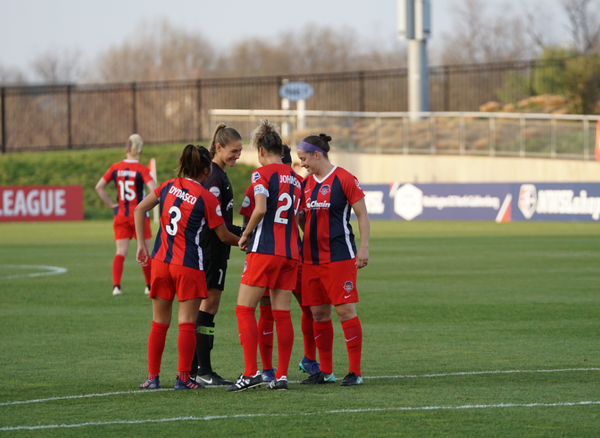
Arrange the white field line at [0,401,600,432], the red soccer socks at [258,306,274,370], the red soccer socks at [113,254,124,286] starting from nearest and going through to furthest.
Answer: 1. the white field line at [0,401,600,432]
2. the red soccer socks at [258,306,274,370]
3. the red soccer socks at [113,254,124,286]

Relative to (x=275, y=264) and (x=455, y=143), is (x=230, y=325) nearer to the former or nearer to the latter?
(x=275, y=264)

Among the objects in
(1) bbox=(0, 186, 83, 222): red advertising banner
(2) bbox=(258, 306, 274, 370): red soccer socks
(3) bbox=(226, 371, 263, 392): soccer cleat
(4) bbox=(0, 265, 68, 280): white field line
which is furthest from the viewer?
(1) bbox=(0, 186, 83, 222): red advertising banner

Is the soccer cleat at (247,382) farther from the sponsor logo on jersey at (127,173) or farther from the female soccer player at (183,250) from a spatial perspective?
the sponsor logo on jersey at (127,173)

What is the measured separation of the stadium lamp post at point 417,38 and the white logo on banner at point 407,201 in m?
7.30

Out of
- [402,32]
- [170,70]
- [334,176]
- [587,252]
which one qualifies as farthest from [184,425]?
[170,70]

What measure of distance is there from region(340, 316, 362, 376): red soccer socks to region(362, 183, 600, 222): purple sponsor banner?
2348 cm

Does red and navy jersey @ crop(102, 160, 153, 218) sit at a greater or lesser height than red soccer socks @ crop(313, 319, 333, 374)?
greater

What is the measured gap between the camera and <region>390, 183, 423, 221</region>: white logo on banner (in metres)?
33.0

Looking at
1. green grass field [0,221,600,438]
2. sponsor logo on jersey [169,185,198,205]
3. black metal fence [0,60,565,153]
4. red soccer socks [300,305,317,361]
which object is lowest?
green grass field [0,221,600,438]

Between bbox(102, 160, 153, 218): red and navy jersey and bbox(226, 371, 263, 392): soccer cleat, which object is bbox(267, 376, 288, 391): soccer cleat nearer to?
bbox(226, 371, 263, 392): soccer cleat

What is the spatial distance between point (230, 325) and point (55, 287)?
14.9 ft

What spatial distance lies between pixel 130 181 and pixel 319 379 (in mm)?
6330

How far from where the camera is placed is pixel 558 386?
6438mm

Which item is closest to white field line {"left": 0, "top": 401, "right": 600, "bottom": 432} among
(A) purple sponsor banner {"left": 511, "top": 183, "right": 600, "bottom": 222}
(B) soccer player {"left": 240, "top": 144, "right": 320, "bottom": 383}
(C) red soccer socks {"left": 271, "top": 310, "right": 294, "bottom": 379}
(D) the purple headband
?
(C) red soccer socks {"left": 271, "top": 310, "right": 294, "bottom": 379}
